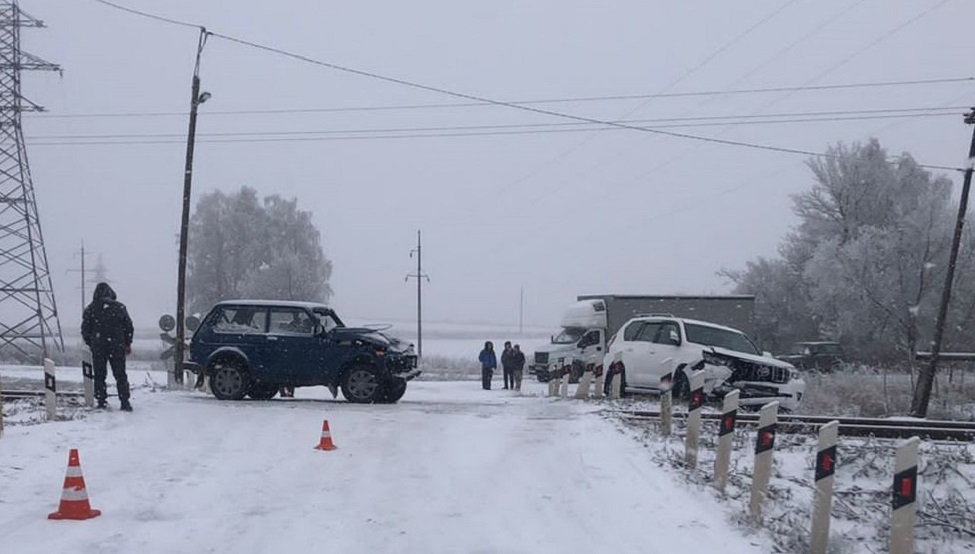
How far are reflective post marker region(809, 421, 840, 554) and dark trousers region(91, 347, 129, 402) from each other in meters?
10.2

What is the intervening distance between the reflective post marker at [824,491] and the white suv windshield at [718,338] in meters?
10.4

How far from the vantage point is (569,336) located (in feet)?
115

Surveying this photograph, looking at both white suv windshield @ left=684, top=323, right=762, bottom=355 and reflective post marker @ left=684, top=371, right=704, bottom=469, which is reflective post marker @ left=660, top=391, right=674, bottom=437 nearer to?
reflective post marker @ left=684, top=371, right=704, bottom=469

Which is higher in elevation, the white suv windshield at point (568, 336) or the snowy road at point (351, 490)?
the white suv windshield at point (568, 336)

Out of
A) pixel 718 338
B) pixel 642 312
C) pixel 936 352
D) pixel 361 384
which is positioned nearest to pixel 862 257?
pixel 642 312

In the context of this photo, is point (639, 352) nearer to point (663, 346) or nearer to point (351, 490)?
point (663, 346)

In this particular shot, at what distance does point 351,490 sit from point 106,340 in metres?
6.86

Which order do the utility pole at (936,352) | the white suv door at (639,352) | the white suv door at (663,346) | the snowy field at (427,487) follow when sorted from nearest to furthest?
the snowy field at (427,487)
the white suv door at (663,346)
the white suv door at (639,352)
the utility pole at (936,352)

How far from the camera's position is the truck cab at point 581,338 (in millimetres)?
32250

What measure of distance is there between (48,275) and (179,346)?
16920 millimetres

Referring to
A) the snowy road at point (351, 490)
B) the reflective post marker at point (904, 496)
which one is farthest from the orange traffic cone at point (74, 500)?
the reflective post marker at point (904, 496)

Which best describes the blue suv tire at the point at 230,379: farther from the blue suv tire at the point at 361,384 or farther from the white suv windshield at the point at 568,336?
the white suv windshield at the point at 568,336

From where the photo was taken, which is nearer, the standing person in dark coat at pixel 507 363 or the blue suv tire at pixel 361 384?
the blue suv tire at pixel 361 384

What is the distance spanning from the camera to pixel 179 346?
79.3 feet
